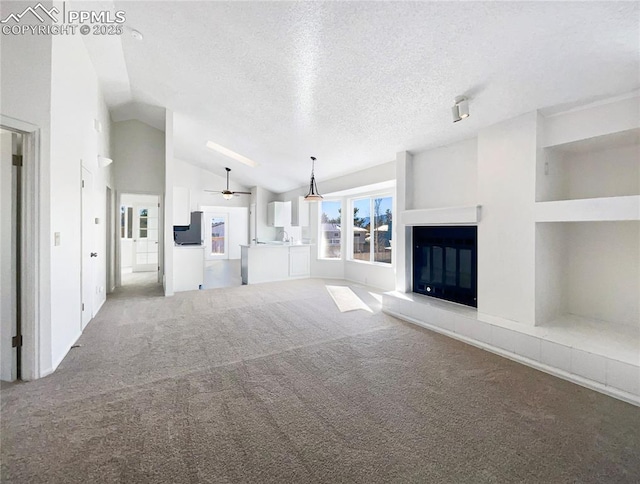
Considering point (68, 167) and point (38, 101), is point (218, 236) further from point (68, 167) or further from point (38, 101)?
point (38, 101)

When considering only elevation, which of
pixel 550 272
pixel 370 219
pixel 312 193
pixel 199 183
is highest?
pixel 199 183

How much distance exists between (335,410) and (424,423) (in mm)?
579

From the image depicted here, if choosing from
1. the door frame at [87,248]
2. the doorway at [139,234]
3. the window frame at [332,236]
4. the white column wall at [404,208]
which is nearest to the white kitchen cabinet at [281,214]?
the window frame at [332,236]

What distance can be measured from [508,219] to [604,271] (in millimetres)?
1124

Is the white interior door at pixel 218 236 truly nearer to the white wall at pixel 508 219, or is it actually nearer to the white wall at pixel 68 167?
the white wall at pixel 68 167

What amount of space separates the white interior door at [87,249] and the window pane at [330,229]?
4.90 m

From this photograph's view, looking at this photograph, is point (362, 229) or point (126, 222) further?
point (126, 222)

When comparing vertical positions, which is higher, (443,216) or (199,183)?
(199,183)

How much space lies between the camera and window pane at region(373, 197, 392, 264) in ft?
20.6

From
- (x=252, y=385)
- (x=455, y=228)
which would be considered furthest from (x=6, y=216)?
(x=455, y=228)

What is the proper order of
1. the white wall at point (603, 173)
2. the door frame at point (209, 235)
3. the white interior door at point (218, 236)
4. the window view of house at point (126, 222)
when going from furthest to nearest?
the white interior door at point (218, 236)
the door frame at point (209, 235)
the window view of house at point (126, 222)
the white wall at point (603, 173)

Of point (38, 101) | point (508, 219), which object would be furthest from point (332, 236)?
point (38, 101)

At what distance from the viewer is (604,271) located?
3098 millimetres

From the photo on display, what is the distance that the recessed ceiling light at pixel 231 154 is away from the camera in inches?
267
